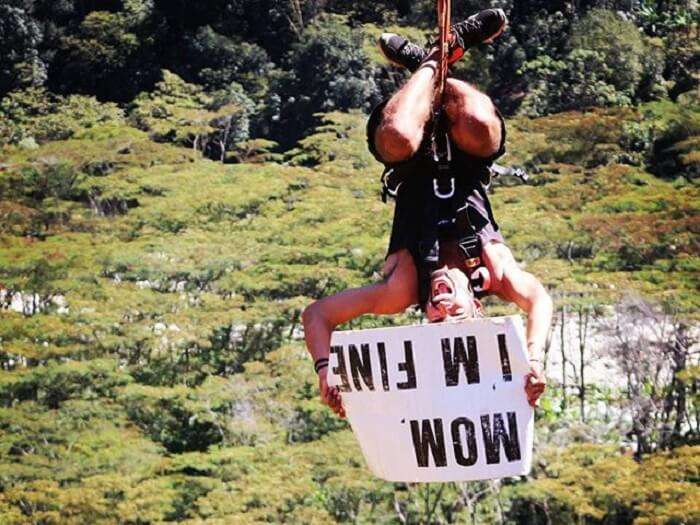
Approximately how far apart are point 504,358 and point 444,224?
40 centimetres

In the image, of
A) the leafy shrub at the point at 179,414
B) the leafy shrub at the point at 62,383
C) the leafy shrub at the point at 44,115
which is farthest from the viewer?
the leafy shrub at the point at 44,115

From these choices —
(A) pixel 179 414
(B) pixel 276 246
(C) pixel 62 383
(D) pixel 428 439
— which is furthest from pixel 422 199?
(B) pixel 276 246

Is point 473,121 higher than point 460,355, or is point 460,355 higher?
point 473,121

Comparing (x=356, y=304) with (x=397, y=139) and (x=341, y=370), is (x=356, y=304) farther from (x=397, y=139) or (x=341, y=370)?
(x=397, y=139)

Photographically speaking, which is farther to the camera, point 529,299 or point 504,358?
point 529,299

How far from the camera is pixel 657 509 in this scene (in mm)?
17938

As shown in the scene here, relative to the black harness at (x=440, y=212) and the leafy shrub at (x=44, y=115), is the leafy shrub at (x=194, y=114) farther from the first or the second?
the black harness at (x=440, y=212)

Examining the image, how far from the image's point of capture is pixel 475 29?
447 centimetres

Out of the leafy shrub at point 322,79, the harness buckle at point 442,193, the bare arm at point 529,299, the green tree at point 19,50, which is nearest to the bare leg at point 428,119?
the harness buckle at point 442,193

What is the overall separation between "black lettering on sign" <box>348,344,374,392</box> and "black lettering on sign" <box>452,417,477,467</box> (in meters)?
0.23

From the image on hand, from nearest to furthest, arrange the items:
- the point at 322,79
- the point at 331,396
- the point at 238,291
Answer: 1. the point at 331,396
2. the point at 238,291
3. the point at 322,79

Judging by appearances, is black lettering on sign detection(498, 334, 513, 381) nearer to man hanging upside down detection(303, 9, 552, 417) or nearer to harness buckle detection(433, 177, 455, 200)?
man hanging upside down detection(303, 9, 552, 417)

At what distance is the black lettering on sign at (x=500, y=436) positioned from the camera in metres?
4.38

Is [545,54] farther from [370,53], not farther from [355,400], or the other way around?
[355,400]
